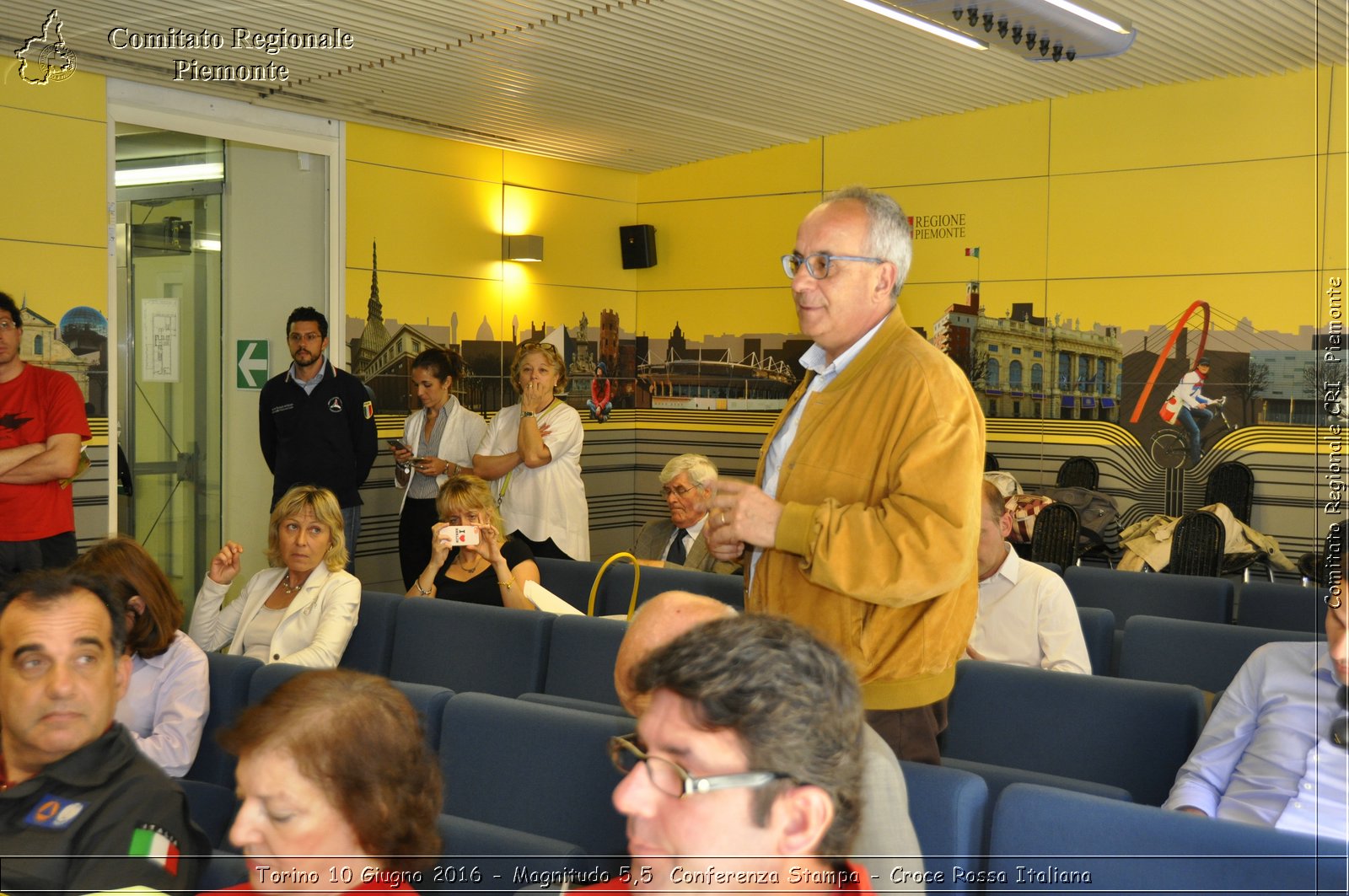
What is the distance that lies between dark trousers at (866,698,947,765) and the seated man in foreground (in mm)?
1296

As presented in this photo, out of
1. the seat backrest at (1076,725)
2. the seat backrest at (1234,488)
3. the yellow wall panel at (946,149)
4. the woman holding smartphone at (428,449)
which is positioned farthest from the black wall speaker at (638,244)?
the seat backrest at (1076,725)

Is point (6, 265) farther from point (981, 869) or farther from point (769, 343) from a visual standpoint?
point (981, 869)

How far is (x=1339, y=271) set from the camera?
748 centimetres

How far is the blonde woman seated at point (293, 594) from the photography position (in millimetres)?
4355

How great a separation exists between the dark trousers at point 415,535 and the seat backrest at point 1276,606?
426 cm

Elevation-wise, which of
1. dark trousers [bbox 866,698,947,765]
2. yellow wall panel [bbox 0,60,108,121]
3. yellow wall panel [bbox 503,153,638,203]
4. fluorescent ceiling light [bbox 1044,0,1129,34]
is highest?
fluorescent ceiling light [bbox 1044,0,1129,34]

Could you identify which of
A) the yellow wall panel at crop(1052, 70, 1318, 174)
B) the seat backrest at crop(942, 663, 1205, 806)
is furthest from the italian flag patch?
the yellow wall panel at crop(1052, 70, 1318, 174)

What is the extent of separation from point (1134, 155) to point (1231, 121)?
0.63 m

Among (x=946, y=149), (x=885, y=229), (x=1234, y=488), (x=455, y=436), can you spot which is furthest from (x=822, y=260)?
(x=946, y=149)

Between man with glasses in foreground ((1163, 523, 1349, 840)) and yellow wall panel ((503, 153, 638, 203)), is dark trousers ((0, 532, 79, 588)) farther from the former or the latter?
yellow wall panel ((503, 153, 638, 203))

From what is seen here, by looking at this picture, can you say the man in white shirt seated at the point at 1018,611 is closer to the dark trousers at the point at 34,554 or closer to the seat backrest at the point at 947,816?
the seat backrest at the point at 947,816

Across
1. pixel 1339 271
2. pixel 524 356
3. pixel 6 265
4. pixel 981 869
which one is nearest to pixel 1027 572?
pixel 981 869

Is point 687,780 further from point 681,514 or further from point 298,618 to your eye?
point 681,514

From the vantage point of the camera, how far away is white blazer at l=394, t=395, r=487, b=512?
7.62 metres
